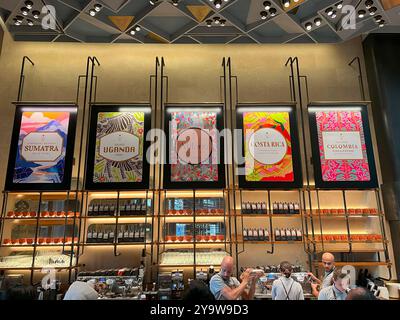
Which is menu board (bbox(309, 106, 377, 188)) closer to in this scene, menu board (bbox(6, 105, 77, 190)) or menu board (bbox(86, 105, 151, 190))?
menu board (bbox(86, 105, 151, 190))

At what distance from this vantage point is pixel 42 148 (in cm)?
509

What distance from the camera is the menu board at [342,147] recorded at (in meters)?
5.07

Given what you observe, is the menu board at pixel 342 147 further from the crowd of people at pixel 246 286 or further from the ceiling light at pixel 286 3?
the crowd of people at pixel 246 286

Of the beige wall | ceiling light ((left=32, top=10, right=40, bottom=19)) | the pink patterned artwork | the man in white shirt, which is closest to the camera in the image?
the man in white shirt

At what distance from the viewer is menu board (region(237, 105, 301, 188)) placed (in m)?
5.03

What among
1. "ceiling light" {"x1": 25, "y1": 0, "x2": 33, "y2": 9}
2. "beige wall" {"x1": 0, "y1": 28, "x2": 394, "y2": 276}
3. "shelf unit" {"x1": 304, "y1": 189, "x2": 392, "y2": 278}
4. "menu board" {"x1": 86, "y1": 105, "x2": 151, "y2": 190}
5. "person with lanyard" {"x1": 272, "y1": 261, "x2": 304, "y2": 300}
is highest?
"ceiling light" {"x1": 25, "y1": 0, "x2": 33, "y2": 9}

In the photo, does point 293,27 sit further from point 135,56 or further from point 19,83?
point 19,83

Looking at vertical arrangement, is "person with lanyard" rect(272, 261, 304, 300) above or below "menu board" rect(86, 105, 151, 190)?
below

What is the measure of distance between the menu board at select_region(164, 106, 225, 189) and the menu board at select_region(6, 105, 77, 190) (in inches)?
66.5

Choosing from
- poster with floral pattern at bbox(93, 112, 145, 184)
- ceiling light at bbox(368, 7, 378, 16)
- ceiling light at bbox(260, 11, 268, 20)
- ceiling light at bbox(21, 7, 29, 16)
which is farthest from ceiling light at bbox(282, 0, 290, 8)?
ceiling light at bbox(21, 7, 29, 16)

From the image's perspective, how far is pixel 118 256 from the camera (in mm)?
5309

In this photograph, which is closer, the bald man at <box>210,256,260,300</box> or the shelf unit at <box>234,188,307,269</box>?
the bald man at <box>210,256,260,300</box>

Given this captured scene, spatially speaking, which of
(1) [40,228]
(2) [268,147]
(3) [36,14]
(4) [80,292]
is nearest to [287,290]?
(4) [80,292]

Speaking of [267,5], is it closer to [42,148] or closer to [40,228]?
[42,148]
